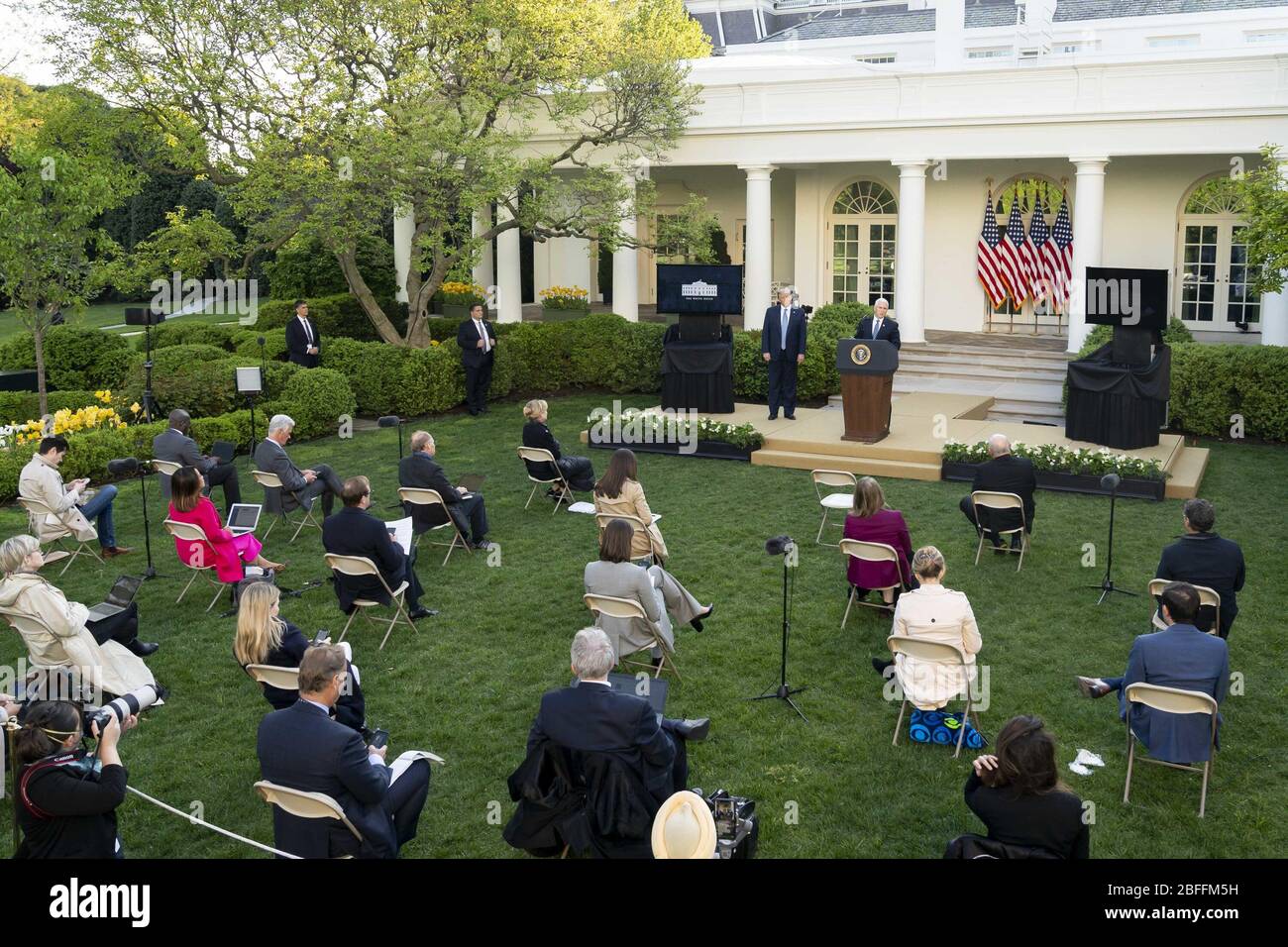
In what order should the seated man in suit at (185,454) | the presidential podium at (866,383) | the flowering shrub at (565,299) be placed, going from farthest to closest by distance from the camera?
the flowering shrub at (565,299)
the presidential podium at (866,383)
the seated man in suit at (185,454)

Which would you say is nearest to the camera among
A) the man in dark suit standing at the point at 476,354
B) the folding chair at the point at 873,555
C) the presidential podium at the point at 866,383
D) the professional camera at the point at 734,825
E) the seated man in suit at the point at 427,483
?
the professional camera at the point at 734,825

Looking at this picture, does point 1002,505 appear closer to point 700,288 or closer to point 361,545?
point 361,545

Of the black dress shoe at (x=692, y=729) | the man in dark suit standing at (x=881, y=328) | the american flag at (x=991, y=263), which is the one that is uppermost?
the american flag at (x=991, y=263)

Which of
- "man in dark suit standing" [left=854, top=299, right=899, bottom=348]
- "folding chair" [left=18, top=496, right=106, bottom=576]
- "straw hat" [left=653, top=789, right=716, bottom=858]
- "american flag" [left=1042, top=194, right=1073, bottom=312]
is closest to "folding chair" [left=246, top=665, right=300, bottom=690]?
"straw hat" [left=653, top=789, right=716, bottom=858]

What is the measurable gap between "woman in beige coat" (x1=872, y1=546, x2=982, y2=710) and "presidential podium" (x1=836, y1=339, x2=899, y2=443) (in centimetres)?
801

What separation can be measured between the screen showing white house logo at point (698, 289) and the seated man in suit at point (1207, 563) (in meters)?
10.5

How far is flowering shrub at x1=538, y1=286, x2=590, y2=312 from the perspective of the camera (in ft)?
95.4

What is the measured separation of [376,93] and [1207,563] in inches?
623

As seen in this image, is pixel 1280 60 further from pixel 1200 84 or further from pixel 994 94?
pixel 994 94

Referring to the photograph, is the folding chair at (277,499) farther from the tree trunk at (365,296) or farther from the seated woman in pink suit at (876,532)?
the tree trunk at (365,296)

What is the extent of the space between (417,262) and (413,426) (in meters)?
4.08

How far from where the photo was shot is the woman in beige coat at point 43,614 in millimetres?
7859

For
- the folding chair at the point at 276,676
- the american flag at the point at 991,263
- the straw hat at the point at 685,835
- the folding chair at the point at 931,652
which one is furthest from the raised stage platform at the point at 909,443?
the straw hat at the point at 685,835
